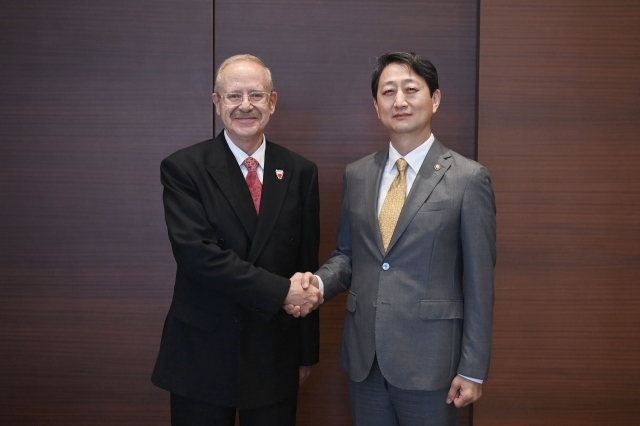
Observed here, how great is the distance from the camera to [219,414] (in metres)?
1.93

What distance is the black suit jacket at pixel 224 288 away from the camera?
1842 millimetres

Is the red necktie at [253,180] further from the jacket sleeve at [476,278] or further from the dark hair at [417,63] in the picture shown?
the jacket sleeve at [476,278]

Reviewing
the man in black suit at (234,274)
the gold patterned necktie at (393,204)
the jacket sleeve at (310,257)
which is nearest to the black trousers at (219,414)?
the man in black suit at (234,274)

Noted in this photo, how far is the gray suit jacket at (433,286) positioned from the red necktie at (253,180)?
1.32 ft

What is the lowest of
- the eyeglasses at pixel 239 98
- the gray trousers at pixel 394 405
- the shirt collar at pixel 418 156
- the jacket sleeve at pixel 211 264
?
the gray trousers at pixel 394 405

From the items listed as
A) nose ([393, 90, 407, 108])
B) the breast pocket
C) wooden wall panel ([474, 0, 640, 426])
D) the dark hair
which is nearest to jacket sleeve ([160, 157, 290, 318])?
the breast pocket

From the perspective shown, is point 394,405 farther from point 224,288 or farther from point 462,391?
point 224,288

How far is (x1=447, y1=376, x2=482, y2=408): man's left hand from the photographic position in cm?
178

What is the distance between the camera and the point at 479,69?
2621 mm

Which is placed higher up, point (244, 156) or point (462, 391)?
point (244, 156)

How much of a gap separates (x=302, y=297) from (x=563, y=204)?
141cm

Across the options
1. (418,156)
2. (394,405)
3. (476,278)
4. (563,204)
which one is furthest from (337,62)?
(394,405)

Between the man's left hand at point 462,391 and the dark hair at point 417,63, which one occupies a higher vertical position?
the dark hair at point 417,63

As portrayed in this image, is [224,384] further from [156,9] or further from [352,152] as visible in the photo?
[156,9]
